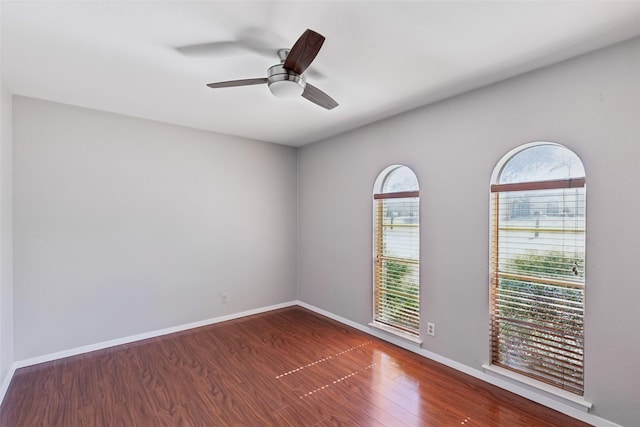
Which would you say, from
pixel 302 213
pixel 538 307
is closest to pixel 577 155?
pixel 538 307

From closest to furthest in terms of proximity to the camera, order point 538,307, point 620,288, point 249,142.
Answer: point 620,288
point 538,307
point 249,142

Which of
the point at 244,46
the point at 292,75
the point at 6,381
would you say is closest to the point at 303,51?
the point at 292,75

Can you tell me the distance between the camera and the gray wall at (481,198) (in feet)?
6.34

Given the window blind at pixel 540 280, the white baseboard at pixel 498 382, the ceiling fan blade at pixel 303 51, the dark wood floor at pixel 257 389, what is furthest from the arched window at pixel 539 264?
the ceiling fan blade at pixel 303 51

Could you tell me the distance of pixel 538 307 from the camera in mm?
2350

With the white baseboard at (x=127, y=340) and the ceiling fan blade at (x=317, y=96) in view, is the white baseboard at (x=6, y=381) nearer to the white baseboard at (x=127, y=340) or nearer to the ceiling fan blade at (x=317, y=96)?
the white baseboard at (x=127, y=340)

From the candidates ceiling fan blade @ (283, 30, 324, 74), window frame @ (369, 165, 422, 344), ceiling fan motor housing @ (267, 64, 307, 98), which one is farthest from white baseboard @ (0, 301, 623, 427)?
ceiling fan blade @ (283, 30, 324, 74)

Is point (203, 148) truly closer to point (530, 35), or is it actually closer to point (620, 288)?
point (530, 35)

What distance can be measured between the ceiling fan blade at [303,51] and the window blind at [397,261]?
191 centimetres

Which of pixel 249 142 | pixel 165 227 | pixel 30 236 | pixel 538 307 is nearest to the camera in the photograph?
pixel 538 307

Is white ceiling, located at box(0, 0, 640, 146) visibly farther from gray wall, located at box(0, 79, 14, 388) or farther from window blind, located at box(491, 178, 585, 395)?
window blind, located at box(491, 178, 585, 395)

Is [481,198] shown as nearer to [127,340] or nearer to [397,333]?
[397,333]

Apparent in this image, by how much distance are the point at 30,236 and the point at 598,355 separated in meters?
4.71

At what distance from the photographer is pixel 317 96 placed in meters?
2.26
